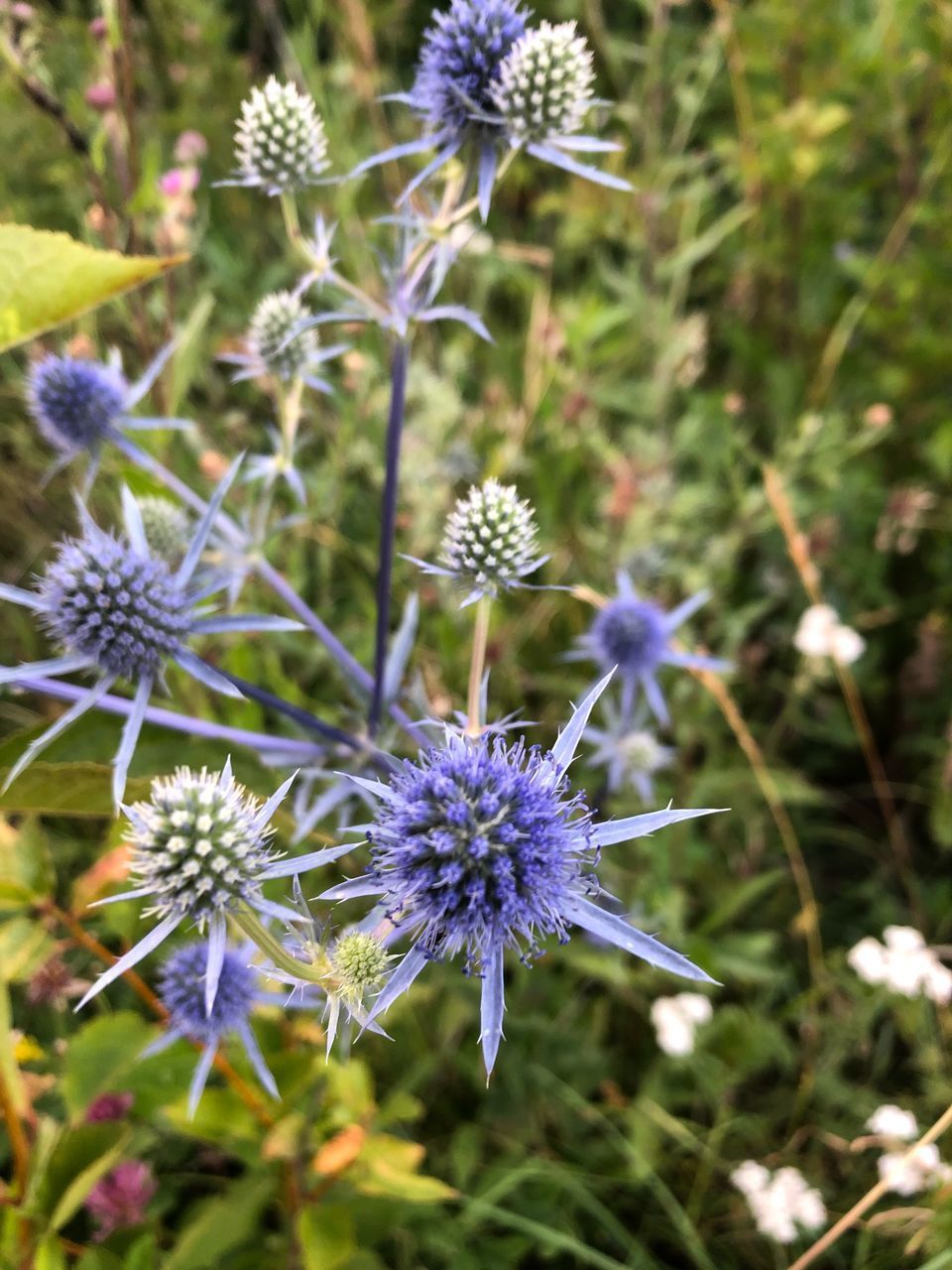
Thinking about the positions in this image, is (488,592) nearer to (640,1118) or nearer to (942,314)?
(640,1118)

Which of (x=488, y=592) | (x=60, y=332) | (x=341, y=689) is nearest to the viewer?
(x=488, y=592)

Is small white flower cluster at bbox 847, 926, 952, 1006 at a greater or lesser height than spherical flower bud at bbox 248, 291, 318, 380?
lesser

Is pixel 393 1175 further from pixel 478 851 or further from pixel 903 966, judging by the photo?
pixel 903 966

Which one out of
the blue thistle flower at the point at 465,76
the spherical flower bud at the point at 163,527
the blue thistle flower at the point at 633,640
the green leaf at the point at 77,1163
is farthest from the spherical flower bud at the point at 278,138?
the green leaf at the point at 77,1163

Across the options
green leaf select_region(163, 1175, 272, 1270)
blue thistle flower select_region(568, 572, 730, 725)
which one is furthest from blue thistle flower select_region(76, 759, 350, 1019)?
blue thistle flower select_region(568, 572, 730, 725)

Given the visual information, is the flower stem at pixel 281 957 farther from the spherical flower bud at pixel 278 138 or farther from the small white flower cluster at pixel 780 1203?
the small white flower cluster at pixel 780 1203

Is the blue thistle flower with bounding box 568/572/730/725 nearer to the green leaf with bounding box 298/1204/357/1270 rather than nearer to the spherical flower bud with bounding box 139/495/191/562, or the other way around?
the spherical flower bud with bounding box 139/495/191/562

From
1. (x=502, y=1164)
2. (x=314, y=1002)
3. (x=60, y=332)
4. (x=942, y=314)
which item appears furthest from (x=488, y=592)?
(x=942, y=314)

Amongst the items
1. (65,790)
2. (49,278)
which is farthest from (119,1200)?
(49,278)
